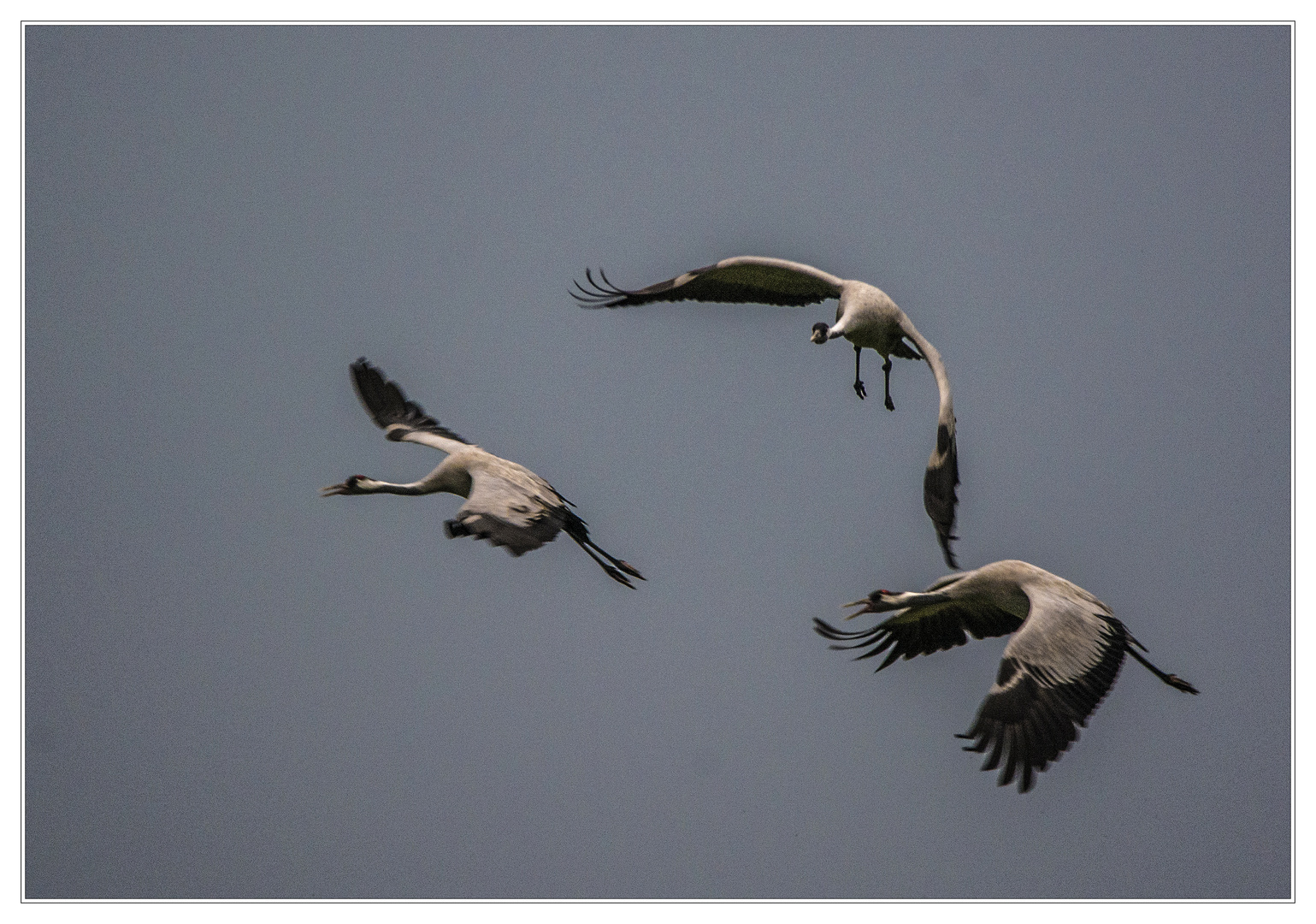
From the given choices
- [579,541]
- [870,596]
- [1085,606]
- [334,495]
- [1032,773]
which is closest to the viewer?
[1032,773]

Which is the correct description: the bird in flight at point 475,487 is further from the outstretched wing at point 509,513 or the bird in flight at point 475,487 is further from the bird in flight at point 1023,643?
the bird in flight at point 1023,643

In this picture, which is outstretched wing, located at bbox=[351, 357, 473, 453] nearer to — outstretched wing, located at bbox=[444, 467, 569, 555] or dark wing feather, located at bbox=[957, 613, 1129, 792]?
outstretched wing, located at bbox=[444, 467, 569, 555]

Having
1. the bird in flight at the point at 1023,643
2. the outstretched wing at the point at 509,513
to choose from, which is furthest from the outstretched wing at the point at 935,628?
the outstretched wing at the point at 509,513

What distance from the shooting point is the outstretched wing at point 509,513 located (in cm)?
1382

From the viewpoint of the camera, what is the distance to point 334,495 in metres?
18.3

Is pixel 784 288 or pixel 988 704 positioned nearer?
pixel 988 704

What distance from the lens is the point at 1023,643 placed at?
1380 centimetres

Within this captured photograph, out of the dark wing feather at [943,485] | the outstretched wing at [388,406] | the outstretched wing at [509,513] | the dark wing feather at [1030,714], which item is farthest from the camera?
the outstretched wing at [388,406]

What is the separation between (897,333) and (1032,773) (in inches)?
201

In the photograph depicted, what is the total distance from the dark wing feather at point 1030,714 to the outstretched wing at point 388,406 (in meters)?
7.98

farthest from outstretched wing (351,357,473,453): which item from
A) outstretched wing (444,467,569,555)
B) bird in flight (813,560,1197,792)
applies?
bird in flight (813,560,1197,792)

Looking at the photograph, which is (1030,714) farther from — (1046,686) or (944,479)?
(944,479)
